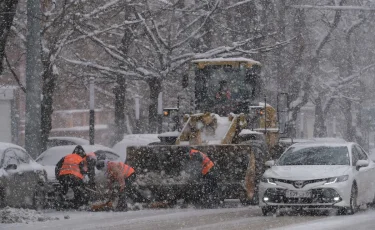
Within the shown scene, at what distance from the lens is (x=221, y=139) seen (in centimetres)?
2270

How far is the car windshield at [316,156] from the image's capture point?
757 inches

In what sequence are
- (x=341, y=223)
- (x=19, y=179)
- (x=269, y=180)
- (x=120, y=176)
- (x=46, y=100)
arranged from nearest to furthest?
(x=341, y=223) → (x=269, y=180) → (x=19, y=179) → (x=120, y=176) → (x=46, y=100)

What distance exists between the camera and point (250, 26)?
38.1 meters

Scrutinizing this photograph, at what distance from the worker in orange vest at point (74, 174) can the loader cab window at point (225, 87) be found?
4530mm

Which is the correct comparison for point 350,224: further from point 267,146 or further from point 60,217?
point 267,146

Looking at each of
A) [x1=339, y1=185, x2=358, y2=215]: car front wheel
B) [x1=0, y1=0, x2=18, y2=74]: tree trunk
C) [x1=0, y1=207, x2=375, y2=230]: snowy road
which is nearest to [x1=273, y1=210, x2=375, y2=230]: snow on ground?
[x1=0, y1=207, x2=375, y2=230]: snowy road

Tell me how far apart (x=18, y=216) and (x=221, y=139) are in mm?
6425

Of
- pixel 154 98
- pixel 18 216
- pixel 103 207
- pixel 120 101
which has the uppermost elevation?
pixel 154 98

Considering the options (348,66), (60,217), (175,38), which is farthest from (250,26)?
(60,217)

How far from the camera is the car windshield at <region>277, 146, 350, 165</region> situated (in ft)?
63.1

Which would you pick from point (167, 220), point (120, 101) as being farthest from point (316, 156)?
point (120, 101)

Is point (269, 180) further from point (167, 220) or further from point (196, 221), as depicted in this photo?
point (167, 220)

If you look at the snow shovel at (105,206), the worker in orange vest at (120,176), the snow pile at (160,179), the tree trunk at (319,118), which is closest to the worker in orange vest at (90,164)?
the worker in orange vest at (120,176)

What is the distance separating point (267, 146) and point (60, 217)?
6.19m
